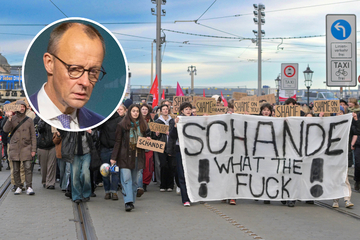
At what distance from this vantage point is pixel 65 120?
16.9ft

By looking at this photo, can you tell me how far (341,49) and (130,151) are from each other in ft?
19.9

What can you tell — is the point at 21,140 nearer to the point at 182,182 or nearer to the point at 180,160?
the point at 180,160

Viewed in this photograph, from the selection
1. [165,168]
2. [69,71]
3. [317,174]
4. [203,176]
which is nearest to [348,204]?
[317,174]

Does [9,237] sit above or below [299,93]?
below

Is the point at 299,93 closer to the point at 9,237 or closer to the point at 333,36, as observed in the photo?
the point at 333,36

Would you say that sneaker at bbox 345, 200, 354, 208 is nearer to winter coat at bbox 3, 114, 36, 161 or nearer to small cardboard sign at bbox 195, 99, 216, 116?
small cardboard sign at bbox 195, 99, 216, 116

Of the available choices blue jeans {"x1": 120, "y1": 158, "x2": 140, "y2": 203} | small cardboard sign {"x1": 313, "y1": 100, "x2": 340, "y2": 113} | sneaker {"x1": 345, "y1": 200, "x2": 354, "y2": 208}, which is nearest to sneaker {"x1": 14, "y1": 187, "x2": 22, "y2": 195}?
blue jeans {"x1": 120, "y1": 158, "x2": 140, "y2": 203}

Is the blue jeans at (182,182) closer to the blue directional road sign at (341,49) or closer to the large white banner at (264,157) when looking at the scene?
the large white banner at (264,157)

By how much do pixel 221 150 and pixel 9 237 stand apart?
404 centimetres

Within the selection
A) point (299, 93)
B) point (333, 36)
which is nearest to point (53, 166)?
point (333, 36)

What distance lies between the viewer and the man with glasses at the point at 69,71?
16.0 feet

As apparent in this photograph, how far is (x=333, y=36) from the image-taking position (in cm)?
1129

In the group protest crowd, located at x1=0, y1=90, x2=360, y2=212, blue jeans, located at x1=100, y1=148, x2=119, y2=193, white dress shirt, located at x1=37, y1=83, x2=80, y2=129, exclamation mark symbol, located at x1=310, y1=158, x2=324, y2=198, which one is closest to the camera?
white dress shirt, located at x1=37, y1=83, x2=80, y2=129

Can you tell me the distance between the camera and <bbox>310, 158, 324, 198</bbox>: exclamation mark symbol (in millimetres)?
8445
